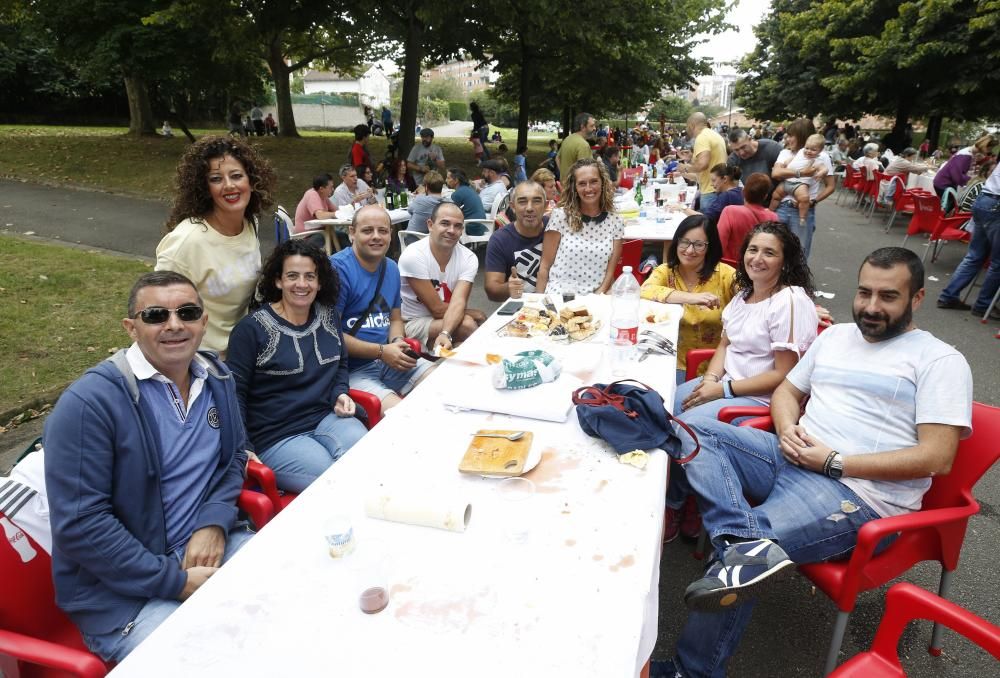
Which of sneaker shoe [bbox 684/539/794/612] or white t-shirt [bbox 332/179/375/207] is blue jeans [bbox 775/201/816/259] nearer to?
white t-shirt [bbox 332/179/375/207]

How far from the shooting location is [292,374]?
108 inches

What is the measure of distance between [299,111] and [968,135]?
42590 mm

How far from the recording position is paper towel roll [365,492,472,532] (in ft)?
5.31

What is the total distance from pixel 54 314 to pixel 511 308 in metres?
4.75

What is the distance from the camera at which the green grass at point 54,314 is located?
4477mm

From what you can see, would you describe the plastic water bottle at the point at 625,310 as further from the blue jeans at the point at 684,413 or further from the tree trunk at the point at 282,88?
the tree trunk at the point at 282,88

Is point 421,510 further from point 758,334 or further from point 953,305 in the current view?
point 953,305

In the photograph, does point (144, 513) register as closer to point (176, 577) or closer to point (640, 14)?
point (176, 577)

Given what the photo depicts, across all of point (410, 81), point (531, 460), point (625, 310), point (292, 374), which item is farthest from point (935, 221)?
point (410, 81)

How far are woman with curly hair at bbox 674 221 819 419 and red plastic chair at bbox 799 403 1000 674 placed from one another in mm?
863

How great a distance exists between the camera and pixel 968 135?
28359 mm

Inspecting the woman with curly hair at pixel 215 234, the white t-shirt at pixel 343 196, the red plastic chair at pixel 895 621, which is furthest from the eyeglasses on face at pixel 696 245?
the white t-shirt at pixel 343 196

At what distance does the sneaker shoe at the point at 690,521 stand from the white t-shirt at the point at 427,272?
2.10 metres

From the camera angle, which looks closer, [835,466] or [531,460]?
[531,460]
